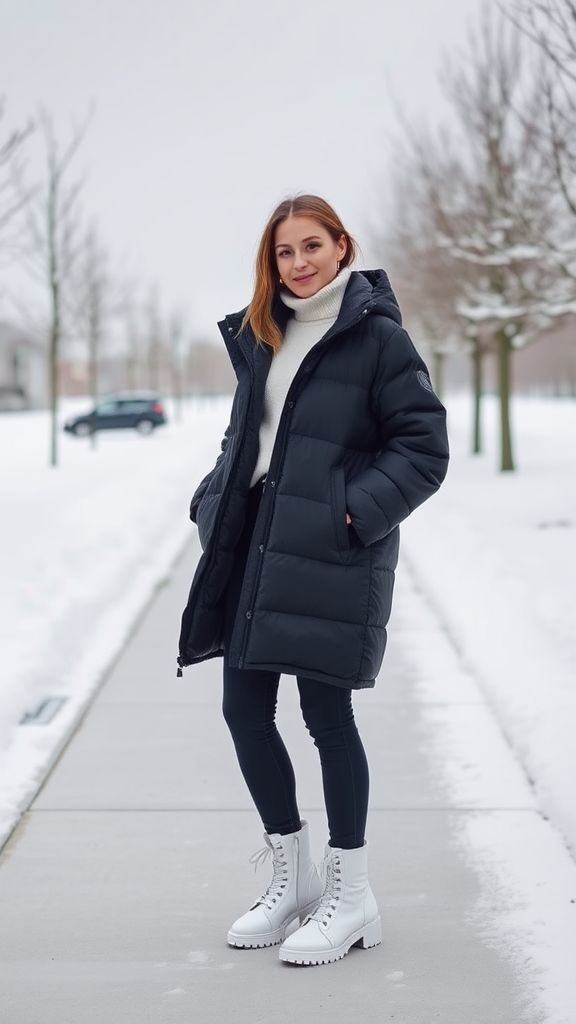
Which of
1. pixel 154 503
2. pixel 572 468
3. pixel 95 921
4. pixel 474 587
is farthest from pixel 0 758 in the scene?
pixel 572 468

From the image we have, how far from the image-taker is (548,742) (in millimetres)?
4840

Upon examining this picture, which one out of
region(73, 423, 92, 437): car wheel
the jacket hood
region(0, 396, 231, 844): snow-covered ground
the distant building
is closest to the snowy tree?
region(0, 396, 231, 844): snow-covered ground

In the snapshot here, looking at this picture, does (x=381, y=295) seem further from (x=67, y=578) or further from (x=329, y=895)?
(x=67, y=578)

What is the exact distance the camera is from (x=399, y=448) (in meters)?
2.96

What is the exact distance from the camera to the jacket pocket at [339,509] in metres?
2.90

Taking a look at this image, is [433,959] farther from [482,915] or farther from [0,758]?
Result: [0,758]

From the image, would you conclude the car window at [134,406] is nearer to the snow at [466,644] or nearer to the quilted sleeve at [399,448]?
the snow at [466,644]

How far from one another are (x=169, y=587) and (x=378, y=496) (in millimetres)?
6615

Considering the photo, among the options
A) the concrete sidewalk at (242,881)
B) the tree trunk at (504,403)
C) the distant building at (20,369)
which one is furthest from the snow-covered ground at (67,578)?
the distant building at (20,369)

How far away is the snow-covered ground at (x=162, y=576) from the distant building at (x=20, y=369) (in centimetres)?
5302

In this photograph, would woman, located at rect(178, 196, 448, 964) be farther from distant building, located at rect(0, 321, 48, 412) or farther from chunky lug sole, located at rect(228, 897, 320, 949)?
distant building, located at rect(0, 321, 48, 412)

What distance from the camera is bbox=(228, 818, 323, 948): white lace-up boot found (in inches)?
125

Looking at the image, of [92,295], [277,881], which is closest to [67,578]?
[277,881]

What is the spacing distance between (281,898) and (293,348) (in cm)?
139
